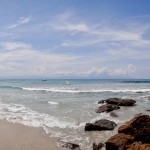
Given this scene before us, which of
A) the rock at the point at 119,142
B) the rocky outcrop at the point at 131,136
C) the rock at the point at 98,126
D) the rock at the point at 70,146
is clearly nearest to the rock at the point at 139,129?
the rocky outcrop at the point at 131,136

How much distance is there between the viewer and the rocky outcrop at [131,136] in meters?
8.37

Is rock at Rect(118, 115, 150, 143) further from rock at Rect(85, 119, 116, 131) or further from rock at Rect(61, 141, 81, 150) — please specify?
rock at Rect(85, 119, 116, 131)

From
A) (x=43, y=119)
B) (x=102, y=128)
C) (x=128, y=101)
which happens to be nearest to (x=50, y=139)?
(x=102, y=128)

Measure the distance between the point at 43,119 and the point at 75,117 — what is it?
1827 mm

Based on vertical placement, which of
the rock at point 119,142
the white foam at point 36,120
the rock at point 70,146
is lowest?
the rock at point 70,146

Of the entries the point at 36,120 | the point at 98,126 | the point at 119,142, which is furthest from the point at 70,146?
the point at 36,120

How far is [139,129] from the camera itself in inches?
372

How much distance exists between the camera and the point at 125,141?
841cm

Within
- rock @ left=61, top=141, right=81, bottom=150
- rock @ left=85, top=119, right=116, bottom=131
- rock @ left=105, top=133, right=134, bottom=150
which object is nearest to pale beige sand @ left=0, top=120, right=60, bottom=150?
rock @ left=61, top=141, right=81, bottom=150

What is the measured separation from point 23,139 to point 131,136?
4.03 metres

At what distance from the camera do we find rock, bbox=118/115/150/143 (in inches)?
367

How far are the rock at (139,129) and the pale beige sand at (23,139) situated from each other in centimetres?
249

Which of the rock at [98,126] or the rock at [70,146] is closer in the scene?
the rock at [70,146]

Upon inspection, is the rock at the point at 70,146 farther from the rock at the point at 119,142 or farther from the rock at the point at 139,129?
the rock at the point at 139,129
